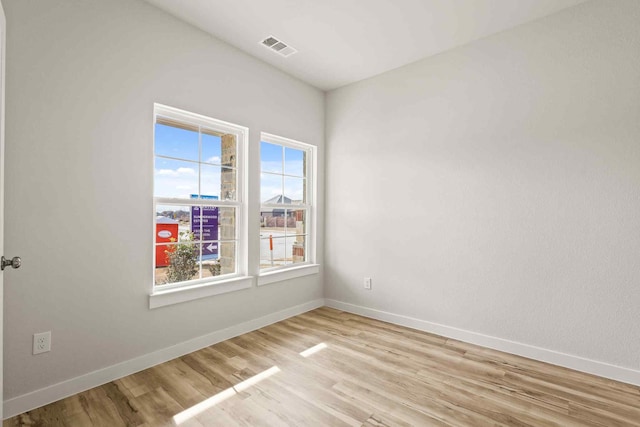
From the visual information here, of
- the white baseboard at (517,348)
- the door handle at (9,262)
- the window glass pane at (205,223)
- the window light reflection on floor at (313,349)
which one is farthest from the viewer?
the window glass pane at (205,223)

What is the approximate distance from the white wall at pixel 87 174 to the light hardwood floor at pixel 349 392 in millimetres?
330

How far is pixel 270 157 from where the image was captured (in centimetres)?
359

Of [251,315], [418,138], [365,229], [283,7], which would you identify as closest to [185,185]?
[251,315]

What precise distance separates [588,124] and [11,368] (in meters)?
4.15

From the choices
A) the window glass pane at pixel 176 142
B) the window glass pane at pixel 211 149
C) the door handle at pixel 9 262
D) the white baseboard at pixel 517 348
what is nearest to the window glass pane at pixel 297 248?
the white baseboard at pixel 517 348

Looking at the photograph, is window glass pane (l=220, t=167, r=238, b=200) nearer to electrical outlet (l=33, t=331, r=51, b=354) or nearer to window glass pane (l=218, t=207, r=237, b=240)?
window glass pane (l=218, t=207, r=237, b=240)

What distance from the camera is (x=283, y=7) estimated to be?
8.15 ft

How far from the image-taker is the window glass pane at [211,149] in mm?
2941

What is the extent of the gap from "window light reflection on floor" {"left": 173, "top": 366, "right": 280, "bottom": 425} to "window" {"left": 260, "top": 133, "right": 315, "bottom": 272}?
123 cm

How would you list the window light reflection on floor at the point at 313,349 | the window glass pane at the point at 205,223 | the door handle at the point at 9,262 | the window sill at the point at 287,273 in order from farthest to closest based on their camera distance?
the window sill at the point at 287,273, the window glass pane at the point at 205,223, the window light reflection on floor at the point at 313,349, the door handle at the point at 9,262

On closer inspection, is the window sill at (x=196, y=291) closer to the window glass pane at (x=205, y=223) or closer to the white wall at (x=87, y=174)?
the white wall at (x=87, y=174)

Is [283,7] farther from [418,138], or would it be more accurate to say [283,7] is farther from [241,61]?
[418,138]

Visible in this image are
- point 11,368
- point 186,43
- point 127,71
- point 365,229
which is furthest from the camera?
point 365,229

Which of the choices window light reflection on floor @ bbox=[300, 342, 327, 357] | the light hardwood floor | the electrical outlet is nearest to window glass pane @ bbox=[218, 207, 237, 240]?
the light hardwood floor
